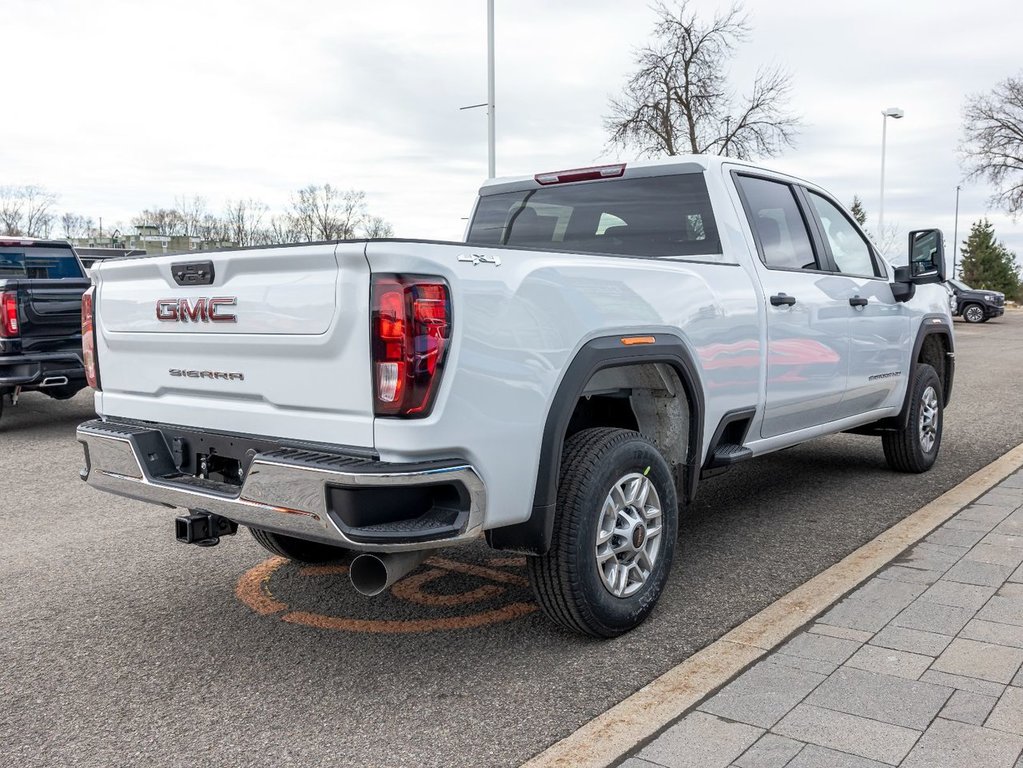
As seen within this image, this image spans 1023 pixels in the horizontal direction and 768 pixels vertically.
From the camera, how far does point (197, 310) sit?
11.5ft

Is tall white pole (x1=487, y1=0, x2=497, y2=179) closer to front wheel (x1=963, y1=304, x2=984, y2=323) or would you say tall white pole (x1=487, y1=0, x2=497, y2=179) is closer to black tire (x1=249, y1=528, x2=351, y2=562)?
black tire (x1=249, y1=528, x2=351, y2=562)

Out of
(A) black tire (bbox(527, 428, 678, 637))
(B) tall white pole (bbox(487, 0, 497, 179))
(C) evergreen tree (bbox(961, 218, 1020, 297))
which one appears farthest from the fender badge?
(C) evergreen tree (bbox(961, 218, 1020, 297))

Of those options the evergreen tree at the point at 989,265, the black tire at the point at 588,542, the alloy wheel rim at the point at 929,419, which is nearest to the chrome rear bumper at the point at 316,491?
the black tire at the point at 588,542

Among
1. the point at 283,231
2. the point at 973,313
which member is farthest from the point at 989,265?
the point at 283,231

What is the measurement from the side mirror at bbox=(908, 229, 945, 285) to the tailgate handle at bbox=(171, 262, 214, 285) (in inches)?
177

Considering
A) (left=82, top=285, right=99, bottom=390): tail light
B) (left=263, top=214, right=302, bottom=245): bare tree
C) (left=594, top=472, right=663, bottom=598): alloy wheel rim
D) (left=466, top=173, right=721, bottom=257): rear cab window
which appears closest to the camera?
(left=594, top=472, right=663, bottom=598): alloy wheel rim

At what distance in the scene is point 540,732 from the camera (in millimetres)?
3014

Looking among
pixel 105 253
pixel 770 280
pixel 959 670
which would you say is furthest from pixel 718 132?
pixel 959 670

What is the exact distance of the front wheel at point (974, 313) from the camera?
34.6m

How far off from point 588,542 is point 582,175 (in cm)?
236

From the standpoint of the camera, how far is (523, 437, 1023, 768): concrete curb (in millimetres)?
2881

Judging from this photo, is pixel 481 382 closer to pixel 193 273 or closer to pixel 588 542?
pixel 588 542

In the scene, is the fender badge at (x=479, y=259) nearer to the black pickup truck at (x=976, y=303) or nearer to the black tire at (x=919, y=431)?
the black tire at (x=919, y=431)

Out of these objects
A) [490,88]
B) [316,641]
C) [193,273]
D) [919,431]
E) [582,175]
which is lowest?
[316,641]
